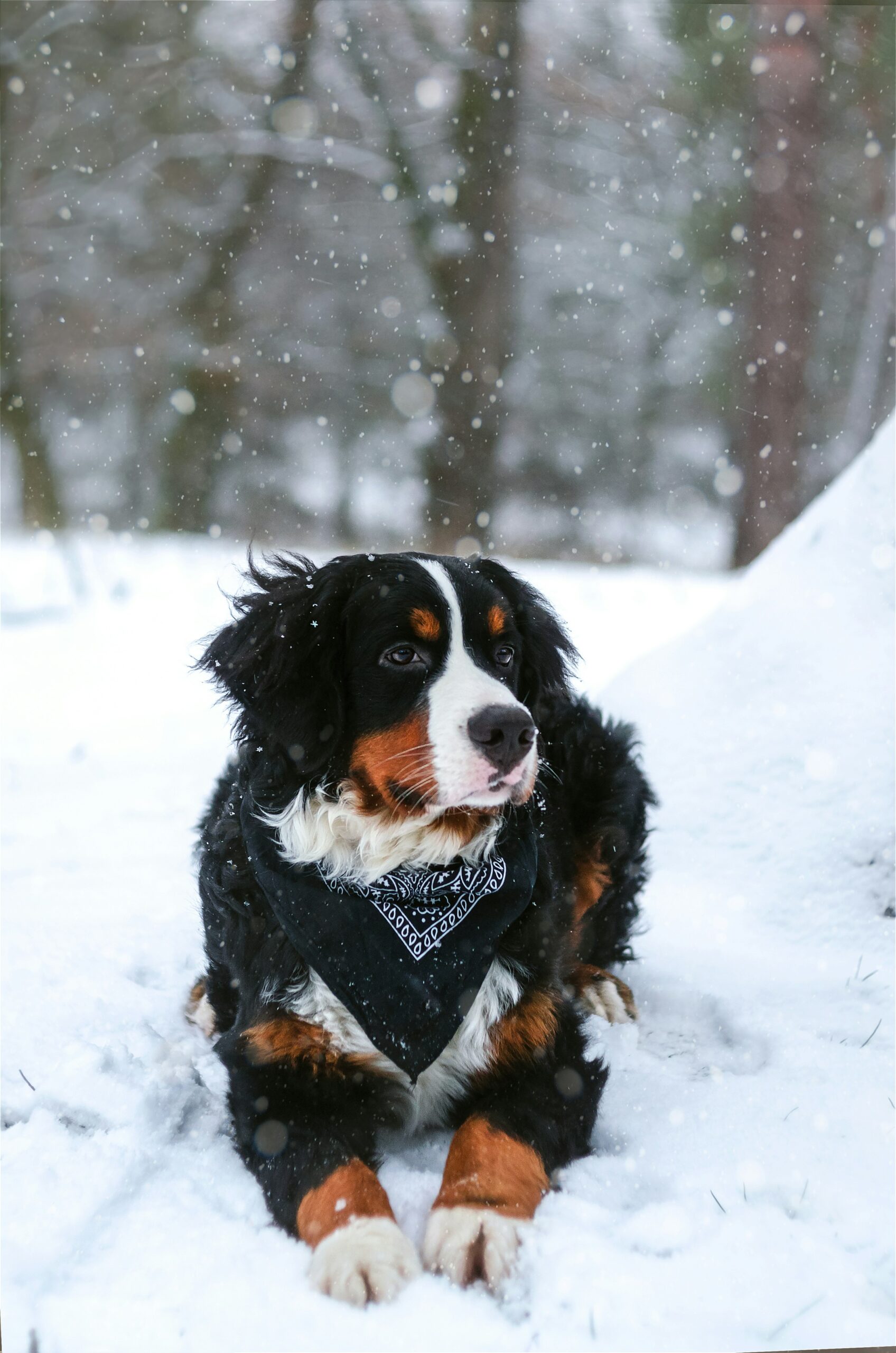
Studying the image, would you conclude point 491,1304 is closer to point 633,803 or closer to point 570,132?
point 633,803

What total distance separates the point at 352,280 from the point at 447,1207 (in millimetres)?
11710

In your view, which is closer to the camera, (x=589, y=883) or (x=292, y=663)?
(x=292, y=663)

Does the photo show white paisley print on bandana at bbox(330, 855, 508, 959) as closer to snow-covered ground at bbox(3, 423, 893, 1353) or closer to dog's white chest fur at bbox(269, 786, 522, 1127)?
dog's white chest fur at bbox(269, 786, 522, 1127)

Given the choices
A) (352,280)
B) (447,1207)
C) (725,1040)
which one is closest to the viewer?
(447,1207)

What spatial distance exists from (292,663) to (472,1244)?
4.37 feet

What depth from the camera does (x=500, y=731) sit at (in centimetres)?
213

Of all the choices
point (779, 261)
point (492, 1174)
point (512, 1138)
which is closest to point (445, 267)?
point (779, 261)

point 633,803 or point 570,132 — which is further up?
point 570,132

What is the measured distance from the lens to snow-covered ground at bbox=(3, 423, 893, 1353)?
1.75m

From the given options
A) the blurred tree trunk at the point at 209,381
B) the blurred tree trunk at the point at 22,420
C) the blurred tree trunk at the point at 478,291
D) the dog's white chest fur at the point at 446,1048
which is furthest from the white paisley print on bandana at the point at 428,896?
the blurred tree trunk at the point at 209,381

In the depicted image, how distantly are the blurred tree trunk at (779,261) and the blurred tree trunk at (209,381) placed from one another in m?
4.99

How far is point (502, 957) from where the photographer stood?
2408mm

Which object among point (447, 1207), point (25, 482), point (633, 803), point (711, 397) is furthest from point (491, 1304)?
point (711, 397)

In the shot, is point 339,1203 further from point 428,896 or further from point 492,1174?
point 428,896
